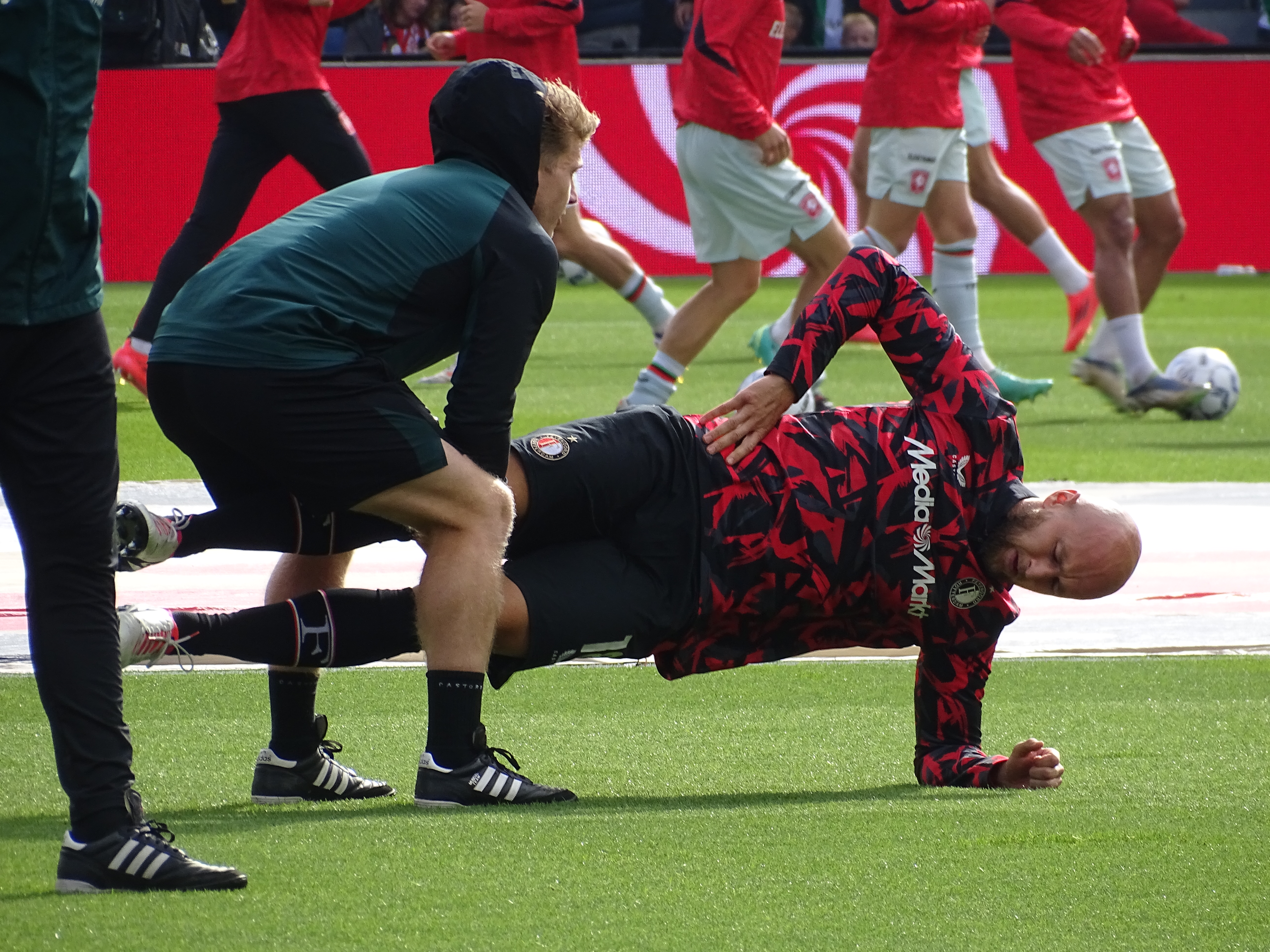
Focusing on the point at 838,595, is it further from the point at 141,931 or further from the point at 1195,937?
the point at 141,931

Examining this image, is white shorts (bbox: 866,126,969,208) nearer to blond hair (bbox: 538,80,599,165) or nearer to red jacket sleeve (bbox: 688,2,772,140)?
red jacket sleeve (bbox: 688,2,772,140)

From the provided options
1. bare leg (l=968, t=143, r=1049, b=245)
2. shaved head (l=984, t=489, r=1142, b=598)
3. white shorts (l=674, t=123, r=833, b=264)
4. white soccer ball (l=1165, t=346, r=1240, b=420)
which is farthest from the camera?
bare leg (l=968, t=143, r=1049, b=245)

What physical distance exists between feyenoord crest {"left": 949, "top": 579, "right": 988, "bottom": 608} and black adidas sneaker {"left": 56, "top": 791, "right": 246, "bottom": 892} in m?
1.66

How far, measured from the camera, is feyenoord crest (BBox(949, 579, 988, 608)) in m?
4.06

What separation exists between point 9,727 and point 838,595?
1802 millimetres

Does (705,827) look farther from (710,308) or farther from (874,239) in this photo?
(874,239)

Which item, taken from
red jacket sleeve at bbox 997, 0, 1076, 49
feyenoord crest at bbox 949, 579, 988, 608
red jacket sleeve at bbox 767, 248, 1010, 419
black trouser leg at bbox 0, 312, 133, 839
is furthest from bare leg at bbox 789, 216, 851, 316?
black trouser leg at bbox 0, 312, 133, 839

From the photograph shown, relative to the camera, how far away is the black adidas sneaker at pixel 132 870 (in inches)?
117

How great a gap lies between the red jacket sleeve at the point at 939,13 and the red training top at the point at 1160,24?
34.2ft

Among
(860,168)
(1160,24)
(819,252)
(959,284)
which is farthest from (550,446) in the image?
(1160,24)

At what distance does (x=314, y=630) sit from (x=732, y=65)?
5442 millimetres

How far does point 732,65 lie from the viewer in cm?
871

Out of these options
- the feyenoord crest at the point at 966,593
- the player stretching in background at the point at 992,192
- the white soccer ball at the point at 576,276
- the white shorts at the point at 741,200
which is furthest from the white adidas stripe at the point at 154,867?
the white soccer ball at the point at 576,276

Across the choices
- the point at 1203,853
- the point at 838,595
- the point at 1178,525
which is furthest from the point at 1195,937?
the point at 1178,525
